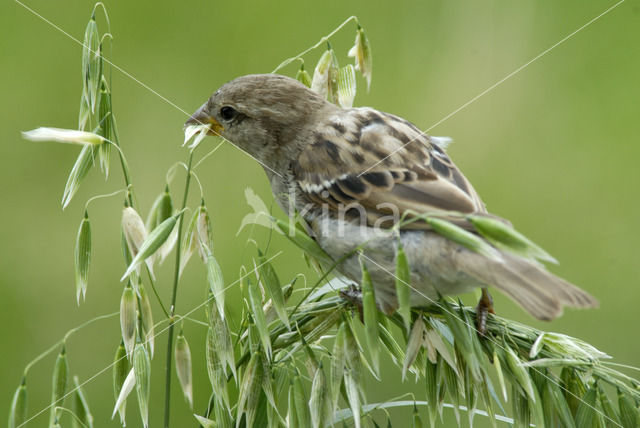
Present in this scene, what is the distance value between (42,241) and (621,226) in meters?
3.00

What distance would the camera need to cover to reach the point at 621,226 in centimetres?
382

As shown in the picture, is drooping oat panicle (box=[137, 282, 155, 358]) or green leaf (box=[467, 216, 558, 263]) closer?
green leaf (box=[467, 216, 558, 263])

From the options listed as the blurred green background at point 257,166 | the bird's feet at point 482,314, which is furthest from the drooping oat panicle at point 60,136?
the blurred green background at point 257,166

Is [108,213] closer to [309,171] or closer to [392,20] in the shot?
[309,171]

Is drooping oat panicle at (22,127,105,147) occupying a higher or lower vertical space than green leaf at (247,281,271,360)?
higher

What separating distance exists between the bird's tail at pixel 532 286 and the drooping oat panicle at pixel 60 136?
0.98 meters

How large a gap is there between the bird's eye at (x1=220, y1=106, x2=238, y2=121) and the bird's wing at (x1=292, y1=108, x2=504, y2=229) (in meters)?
0.30

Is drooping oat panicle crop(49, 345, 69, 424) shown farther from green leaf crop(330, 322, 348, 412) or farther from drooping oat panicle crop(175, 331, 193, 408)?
green leaf crop(330, 322, 348, 412)

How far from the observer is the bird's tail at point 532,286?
5.41 ft

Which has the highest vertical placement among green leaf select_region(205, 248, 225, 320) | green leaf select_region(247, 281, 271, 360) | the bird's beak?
the bird's beak

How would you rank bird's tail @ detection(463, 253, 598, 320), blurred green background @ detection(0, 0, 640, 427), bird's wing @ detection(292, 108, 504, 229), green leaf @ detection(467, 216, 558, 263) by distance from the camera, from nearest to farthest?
green leaf @ detection(467, 216, 558, 263) < bird's tail @ detection(463, 253, 598, 320) < bird's wing @ detection(292, 108, 504, 229) < blurred green background @ detection(0, 0, 640, 427)

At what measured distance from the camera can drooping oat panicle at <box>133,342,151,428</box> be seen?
162cm

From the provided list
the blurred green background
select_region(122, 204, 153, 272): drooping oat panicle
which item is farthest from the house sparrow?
the blurred green background

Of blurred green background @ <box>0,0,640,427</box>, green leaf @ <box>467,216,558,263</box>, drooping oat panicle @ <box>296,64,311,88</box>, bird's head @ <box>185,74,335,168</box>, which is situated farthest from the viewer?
blurred green background @ <box>0,0,640,427</box>
